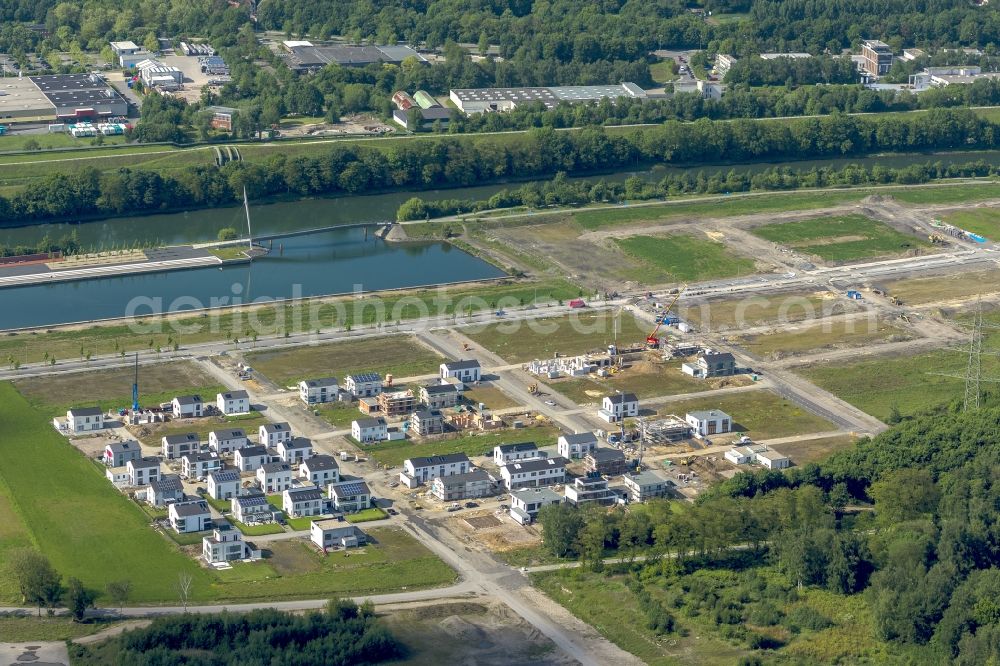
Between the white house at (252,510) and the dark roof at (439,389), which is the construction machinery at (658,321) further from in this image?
the white house at (252,510)

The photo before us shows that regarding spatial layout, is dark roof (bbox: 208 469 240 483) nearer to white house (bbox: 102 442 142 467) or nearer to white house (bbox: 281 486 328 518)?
white house (bbox: 281 486 328 518)

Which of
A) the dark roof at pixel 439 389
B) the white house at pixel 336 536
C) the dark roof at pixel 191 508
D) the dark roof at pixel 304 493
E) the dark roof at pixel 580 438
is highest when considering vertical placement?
the dark roof at pixel 439 389

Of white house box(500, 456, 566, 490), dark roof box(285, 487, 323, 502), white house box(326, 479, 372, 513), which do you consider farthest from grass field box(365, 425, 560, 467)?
dark roof box(285, 487, 323, 502)

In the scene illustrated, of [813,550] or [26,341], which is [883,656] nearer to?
[813,550]

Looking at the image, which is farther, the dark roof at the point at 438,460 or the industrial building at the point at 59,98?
the industrial building at the point at 59,98

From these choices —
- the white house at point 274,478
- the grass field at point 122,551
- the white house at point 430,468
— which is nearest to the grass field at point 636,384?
the white house at point 430,468

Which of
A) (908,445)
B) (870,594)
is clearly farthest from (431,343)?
(870,594)
